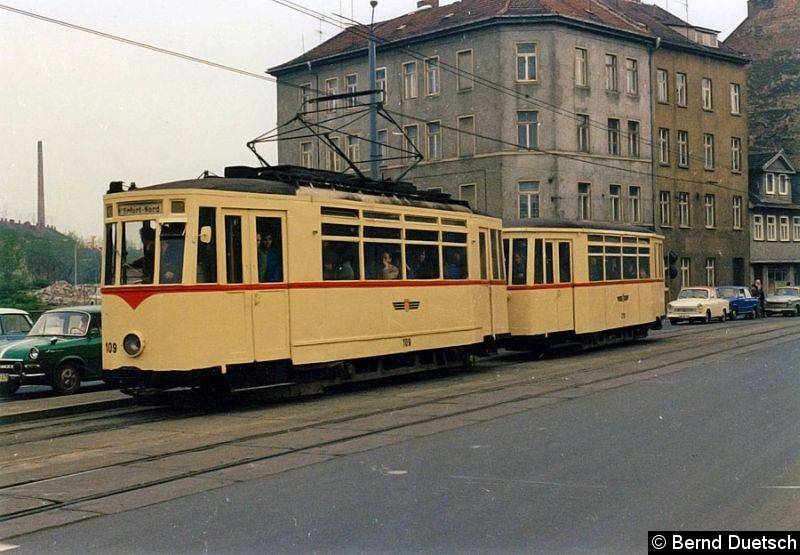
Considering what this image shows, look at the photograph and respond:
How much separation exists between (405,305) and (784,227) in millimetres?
52136

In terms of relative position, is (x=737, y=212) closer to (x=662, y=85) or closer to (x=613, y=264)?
(x=662, y=85)

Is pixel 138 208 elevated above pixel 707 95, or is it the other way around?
pixel 707 95

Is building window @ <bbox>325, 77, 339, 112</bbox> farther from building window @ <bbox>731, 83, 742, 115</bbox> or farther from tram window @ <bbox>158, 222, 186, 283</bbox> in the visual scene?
tram window @ <bbox>158, 222, 186, 283</bbox>

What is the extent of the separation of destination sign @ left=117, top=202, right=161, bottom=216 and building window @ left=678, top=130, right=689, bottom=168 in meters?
45.0

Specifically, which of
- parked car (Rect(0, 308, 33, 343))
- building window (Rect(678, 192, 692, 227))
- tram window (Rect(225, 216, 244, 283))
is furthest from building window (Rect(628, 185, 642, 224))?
tram window (Rect(225, 216, 244, 283))

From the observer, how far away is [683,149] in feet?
182

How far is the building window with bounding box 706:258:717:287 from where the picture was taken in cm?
5703

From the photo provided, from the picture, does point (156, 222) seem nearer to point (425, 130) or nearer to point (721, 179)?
point (425, 130)

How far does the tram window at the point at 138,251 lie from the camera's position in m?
13.7

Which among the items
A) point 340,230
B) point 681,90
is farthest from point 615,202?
point 340,230

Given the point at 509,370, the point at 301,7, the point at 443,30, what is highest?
the point at 443,30

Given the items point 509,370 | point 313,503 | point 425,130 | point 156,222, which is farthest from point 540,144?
point 313,503

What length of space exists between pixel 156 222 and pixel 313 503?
6.86 metres

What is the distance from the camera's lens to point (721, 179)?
58.3m
